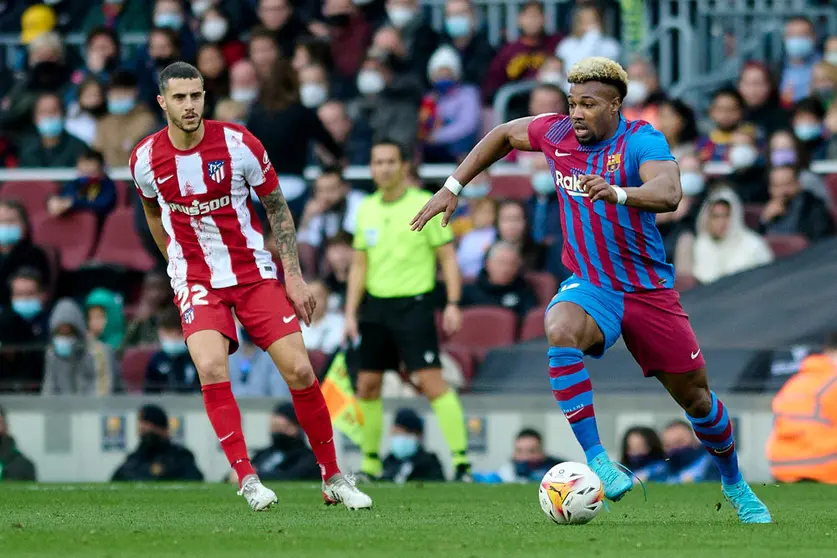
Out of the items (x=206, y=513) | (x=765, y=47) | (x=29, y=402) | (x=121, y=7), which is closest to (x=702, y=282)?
(x=765, y=47)

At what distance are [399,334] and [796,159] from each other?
4533 mm

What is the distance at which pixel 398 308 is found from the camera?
1193 cm

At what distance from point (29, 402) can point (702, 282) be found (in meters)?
5.58

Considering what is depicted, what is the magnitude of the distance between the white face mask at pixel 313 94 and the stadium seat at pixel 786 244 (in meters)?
4.83

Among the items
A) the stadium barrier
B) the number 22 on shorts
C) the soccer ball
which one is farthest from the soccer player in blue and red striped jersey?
the stadium barrier

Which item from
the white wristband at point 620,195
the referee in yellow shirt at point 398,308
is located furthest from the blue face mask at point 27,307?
the white wristband at point 620,195

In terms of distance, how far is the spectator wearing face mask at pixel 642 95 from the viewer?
15235mm

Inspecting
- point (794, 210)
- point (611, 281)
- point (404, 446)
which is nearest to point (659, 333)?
point (611, 281)

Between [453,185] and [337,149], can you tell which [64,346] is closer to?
[337,149]

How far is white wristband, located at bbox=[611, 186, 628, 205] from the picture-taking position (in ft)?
22.9

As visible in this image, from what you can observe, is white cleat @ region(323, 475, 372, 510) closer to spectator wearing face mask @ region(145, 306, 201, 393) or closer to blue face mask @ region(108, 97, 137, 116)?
spectator wearing face mask @ region(145, 306, 201, 393)

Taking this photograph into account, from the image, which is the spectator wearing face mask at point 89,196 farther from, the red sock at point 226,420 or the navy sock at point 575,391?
the navy sock at point 575,391

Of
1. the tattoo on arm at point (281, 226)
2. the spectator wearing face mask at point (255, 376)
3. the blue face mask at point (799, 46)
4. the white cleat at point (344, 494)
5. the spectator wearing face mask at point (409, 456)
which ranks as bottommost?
the spectator wearing face mask at point (409, 456)

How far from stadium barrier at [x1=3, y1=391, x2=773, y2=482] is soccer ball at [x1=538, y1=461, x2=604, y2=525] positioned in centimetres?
504
